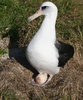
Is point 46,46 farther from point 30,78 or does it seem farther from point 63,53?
point 30,78

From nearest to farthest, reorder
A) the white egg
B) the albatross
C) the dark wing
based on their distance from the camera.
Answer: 1. the albatross
2. the dark wing
3. the white egg

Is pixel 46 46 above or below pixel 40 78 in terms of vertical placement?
above

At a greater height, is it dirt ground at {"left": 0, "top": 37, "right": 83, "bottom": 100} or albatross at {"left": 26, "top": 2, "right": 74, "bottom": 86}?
albatross at {"left": 26, "top": 2, "right": 74, "bottom": 86}

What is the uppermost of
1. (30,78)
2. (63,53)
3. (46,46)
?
(46,46)

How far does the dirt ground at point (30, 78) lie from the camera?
4.84 metres

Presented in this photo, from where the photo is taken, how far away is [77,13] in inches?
247

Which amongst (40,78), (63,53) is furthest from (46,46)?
(40,78)

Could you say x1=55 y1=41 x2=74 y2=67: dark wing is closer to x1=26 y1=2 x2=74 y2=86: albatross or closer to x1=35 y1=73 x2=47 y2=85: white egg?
x1=26 y1=2 x2=74 y2=86: albatross

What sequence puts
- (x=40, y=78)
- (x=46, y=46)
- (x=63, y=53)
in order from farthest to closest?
(x=40, y=78) < (x=63, y=53) < (x=46, y=46)

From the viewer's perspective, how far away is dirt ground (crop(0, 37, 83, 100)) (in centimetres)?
484

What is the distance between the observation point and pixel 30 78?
5.20 meters

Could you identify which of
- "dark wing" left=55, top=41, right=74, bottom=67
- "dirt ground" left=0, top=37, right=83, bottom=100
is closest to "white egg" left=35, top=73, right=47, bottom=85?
"dirt ground" left=0, top=37, right=83, bottom=100

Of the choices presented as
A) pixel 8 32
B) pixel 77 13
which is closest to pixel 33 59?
pixel 8 32

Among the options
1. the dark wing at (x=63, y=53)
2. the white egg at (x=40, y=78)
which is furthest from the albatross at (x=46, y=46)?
the white egg at (x=40, y=78)
